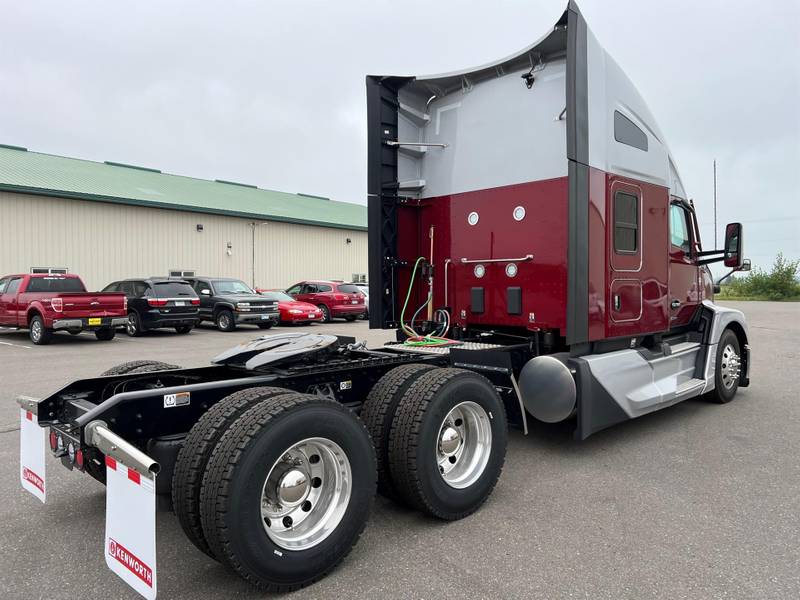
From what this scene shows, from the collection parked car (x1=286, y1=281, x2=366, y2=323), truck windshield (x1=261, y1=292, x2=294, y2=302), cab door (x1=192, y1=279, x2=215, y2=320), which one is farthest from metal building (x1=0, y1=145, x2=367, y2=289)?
truck windshield (x1=261, y1=292, x2=294, y2=302)

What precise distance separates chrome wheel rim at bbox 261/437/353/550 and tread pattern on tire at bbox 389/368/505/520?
44cm

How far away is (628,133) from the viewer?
5.20 m

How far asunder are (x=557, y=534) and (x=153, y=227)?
23.4 metres

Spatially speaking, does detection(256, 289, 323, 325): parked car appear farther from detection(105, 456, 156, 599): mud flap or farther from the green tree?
the green tree

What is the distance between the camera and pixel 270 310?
17500mm

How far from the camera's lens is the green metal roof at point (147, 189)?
20.9 metres

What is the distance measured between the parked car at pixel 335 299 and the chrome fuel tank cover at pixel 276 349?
16.6m

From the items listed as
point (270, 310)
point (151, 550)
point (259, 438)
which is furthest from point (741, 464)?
point (270, 310)

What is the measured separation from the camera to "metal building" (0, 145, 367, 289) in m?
20.1

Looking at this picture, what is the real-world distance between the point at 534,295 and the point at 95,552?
3720 millimetres

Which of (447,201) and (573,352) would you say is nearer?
(573,352)

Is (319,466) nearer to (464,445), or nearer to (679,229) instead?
(464,445)

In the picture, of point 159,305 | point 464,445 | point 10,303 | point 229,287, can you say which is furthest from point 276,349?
point 229,287

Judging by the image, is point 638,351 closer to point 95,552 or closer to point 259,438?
point 259,438
